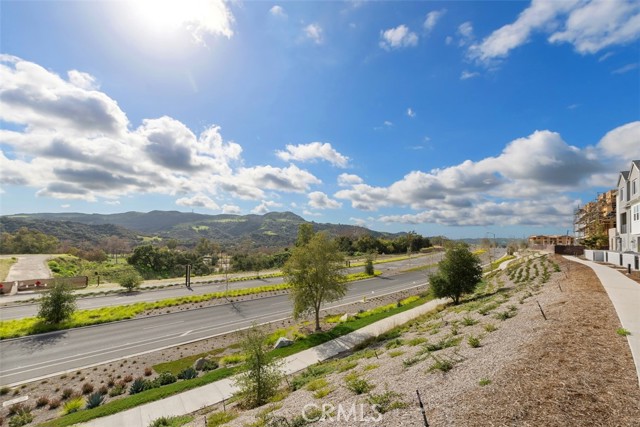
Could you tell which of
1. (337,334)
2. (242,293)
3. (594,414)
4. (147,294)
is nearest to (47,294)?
(147,294)

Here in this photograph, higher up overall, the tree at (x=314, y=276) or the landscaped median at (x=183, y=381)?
the tree at (x=314, y=276)

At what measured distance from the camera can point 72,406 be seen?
51.1 ft

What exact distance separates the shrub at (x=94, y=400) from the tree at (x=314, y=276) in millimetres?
15398

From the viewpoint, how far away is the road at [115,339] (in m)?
21.5

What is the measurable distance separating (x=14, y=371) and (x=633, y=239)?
59.2 metres

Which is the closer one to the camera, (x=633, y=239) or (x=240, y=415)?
(x=240, y=415)

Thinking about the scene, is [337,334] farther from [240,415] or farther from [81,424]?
[81,424]

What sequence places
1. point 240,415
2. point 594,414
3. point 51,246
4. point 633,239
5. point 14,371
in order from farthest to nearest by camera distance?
point 51,246 < point 633,239 < point 14,371 < point 240,415 < point 594,414

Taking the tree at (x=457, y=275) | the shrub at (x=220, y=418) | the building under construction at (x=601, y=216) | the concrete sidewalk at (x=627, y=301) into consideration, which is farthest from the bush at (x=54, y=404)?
the building under construction at (x=601, y=216)

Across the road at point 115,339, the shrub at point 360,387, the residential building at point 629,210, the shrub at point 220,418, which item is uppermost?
the residential building at point 629,210

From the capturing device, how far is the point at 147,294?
145 feet

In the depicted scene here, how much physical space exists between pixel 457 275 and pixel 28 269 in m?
70.0

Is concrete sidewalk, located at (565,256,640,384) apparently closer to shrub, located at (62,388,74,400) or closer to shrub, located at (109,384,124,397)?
shrub, located at (109,384,124,397)

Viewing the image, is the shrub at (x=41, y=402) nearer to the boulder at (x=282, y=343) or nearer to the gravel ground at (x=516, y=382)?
the gravel ground at (x=516, y=382)
